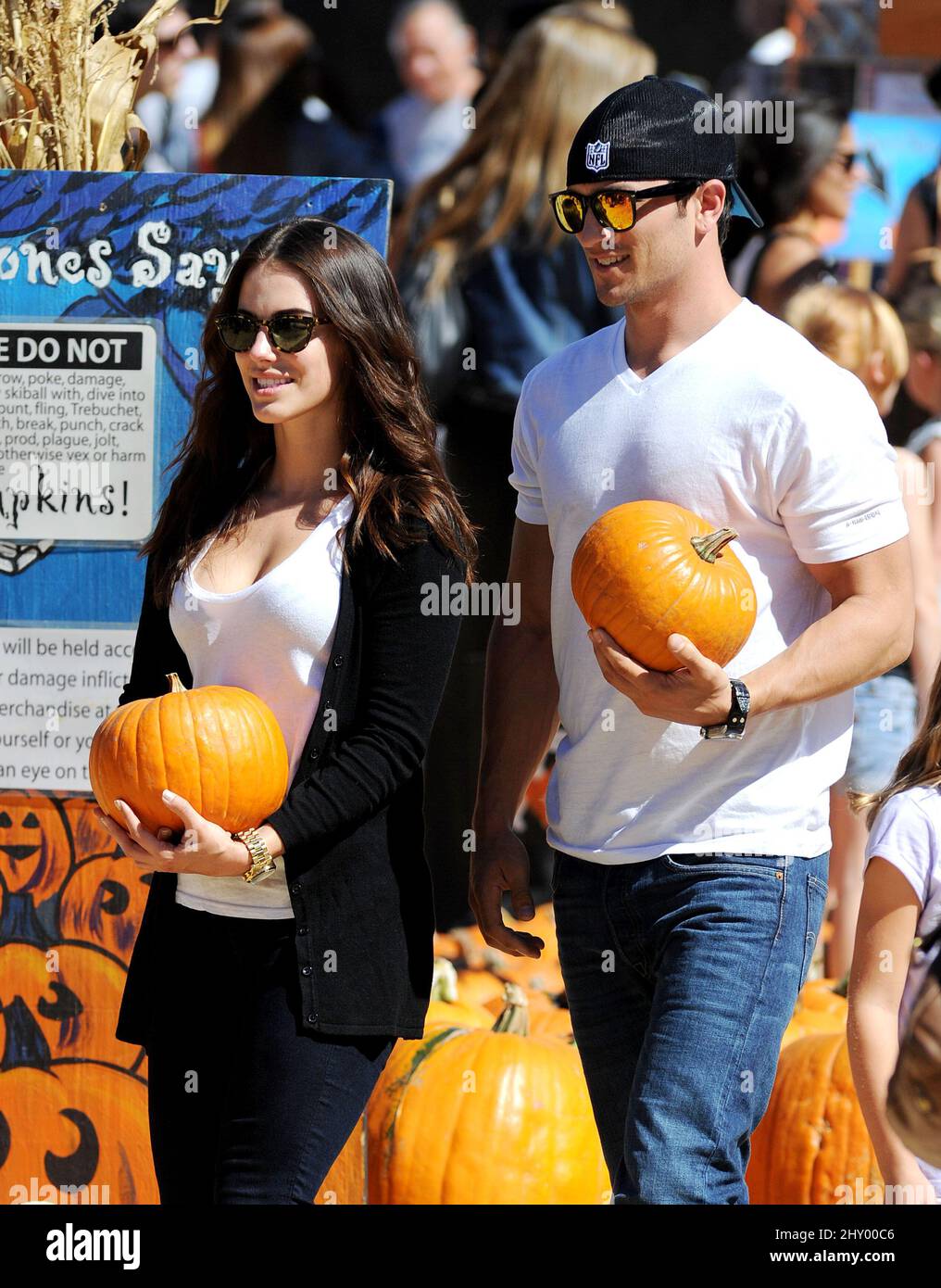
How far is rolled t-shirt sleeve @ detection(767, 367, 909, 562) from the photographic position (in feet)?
8.04

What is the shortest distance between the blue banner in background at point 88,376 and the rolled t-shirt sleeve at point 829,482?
1.45 meters

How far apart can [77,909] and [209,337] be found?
1372mm

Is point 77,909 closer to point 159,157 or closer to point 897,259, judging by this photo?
point 159,157

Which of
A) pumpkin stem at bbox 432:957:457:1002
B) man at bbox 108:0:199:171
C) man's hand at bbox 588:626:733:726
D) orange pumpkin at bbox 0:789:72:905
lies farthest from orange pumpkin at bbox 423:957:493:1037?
man at bbox 108:0:199:171

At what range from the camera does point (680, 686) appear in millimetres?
2363

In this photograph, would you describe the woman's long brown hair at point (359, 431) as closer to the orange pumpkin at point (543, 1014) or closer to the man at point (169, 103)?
the orange pumpkin at point (543, 1014)

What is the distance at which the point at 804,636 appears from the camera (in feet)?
7.97

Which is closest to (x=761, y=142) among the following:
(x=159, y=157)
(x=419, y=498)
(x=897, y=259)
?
(x=897, y=259)

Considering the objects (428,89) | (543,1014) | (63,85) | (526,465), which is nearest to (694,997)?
(526,465)

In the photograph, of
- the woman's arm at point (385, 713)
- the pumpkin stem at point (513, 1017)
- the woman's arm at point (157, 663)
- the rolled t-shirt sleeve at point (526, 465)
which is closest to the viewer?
the woman's arm at point (385, 713)

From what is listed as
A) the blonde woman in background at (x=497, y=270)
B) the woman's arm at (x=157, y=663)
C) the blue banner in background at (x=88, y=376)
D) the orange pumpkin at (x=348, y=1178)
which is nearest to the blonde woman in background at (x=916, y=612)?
the blonde woman in background at (x=497, y=270)

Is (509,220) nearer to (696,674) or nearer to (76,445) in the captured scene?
(76,445)

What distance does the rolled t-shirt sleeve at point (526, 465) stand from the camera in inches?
111

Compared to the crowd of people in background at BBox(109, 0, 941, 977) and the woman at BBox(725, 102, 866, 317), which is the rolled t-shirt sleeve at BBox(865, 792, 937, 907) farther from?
the woman at BBox(725, 102, 866, 317)
